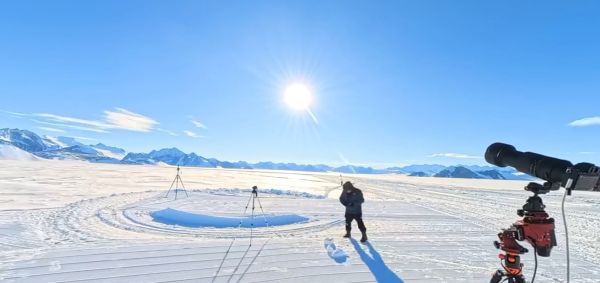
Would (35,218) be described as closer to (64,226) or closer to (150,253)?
(64,226)

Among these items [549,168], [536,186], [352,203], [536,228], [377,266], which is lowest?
[377,266]

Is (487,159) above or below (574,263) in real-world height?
above

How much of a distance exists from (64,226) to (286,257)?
7.02 m

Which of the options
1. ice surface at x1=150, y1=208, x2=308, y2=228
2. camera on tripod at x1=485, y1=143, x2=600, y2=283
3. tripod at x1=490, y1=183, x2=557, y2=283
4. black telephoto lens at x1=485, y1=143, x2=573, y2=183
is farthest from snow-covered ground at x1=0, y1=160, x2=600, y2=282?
black telephoto lens at x1=485, y1=143, x2=573, y2=183

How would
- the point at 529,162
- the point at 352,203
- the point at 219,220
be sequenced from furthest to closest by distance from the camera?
the point at 219,220 → the point at 352,203 → the point at 529,162

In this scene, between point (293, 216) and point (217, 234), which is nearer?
point (217, 234)

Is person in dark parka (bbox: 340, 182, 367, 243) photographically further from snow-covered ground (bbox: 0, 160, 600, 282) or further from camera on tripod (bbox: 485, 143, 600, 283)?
camera on tripod (bbox: 485, 143, 600, 283)

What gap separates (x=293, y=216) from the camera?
12406mm

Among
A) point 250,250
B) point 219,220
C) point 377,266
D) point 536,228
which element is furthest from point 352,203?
point 536,228

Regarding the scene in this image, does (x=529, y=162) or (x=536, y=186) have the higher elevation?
(x=529, y=162)

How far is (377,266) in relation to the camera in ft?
21.5

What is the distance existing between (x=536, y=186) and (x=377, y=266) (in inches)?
193

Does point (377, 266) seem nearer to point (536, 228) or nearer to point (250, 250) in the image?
point (250, 250)

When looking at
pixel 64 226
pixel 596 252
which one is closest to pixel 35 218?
pixel 64 226
